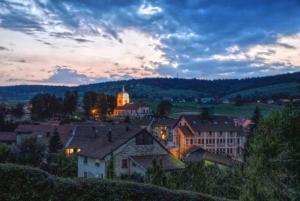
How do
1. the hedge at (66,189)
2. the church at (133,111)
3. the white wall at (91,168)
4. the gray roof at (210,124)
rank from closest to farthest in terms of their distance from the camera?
1. the hedge at (66,189)
2. the white wall at (91,168)
3. the gray roof at (210,124)
4. the church at (133,111)

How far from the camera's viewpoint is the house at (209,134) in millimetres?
79625

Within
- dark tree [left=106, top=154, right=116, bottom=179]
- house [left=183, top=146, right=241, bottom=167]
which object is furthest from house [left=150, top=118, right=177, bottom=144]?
dark tree [left=106, top=154, right=116, bottom=179]

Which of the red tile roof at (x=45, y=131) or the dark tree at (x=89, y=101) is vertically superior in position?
the dark tree at (x=89, y=101)

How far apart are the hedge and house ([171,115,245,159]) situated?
6277 centimetres

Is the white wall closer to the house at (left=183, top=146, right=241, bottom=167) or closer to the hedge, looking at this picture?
the house at (left=183, top=146, right=241, bottom=167)

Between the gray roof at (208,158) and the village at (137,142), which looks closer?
the village at (137,142)

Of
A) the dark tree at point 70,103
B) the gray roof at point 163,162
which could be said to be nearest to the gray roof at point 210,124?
the dark tree at point 70,103

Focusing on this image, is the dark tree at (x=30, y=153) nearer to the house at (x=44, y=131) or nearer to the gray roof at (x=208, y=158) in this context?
the gray roof at (x=208, y=158)

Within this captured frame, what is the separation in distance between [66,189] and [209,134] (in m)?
68.8

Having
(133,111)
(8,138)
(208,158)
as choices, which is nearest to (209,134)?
(208,158)

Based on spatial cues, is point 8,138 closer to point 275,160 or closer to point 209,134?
point 209,134

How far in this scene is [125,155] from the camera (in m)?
39.5

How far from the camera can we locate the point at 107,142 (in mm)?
42125

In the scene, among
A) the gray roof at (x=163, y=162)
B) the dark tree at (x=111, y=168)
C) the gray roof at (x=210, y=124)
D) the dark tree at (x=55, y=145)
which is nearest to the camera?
the dark tree at (x=111, y=168)
